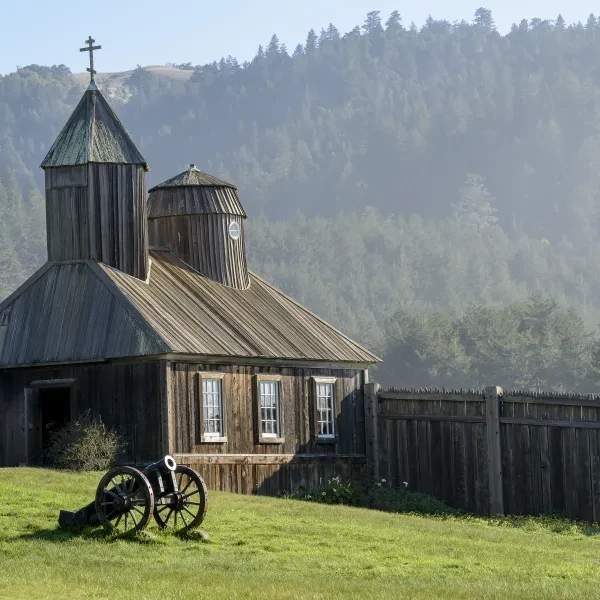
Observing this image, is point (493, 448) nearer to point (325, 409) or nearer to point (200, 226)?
point (325, 409)

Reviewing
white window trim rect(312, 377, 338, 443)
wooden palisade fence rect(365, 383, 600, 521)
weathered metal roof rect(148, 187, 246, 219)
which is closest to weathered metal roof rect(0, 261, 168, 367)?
weathered metal roof rect(148, 187, 246, 219)

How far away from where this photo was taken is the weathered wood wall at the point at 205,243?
4059 centimetres

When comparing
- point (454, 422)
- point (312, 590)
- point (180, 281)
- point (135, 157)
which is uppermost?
point (135, 157)

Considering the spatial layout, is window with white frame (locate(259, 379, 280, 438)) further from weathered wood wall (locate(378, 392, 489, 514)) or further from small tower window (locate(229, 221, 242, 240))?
small tower window (locate(229, 221, 242, 240))

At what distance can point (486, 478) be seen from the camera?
34.1 metres

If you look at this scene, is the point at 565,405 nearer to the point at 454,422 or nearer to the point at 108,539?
the point at 454,422

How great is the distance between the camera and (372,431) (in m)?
37.9

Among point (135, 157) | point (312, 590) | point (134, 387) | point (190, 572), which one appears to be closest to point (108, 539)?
point (190, 572)

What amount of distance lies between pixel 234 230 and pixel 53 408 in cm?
787

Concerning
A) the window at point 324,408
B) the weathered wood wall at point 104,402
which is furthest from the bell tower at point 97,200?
the window at point 324,408

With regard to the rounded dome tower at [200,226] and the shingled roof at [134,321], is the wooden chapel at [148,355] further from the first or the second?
the rounded dome tower at [200,226]

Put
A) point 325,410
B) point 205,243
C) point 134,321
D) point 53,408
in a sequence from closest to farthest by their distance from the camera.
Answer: point 134,321 → point 53,408 → point 325,410 → point 205,243

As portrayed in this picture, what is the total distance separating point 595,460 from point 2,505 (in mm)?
12358

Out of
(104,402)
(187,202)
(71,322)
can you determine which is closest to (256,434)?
(104,402)
